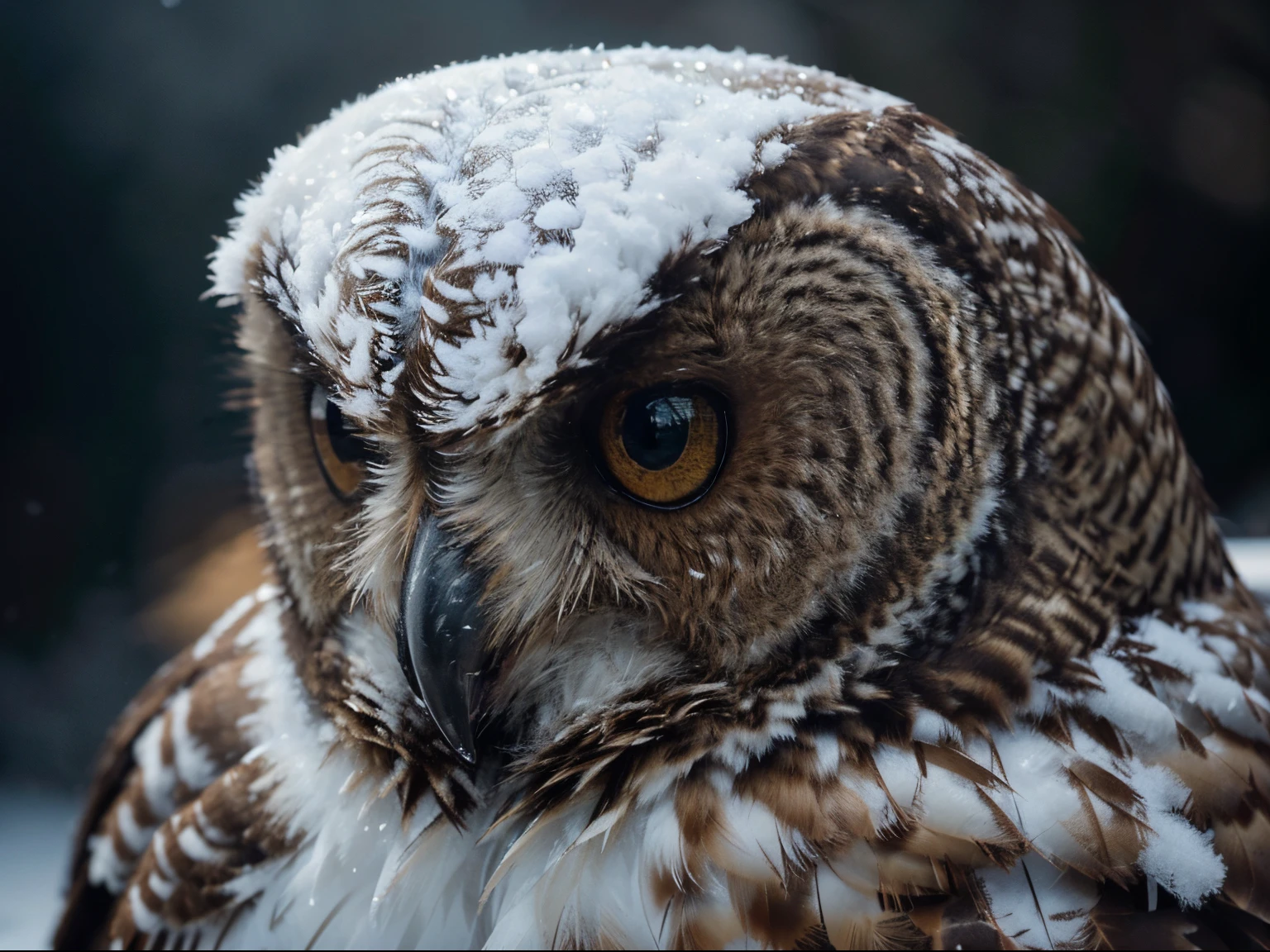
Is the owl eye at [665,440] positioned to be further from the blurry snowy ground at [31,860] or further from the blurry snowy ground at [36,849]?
the blurry snowy ground at [31,860]

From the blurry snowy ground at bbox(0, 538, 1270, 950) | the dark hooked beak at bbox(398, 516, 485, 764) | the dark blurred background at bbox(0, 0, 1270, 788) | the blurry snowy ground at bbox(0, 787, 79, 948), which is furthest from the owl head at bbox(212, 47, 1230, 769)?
the blurry snowy ground at bbox(0, 787, 79, 948)

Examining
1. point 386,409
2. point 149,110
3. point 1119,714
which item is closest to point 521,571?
point 386,409

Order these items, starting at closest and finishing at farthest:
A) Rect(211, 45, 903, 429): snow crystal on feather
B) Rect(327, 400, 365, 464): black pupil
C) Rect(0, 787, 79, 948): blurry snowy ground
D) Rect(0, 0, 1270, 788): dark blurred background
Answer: Rect(211, 45, 903, 429): snow crystal on feather
Rect(327, 400, 365, 464): black pupil
Rect(0, 0, 1270, 788): dark blurred background
Rect(0, 787, 79, 948): blurry snowy ground

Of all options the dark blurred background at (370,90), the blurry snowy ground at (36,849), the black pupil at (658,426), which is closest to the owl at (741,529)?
the black pupil at (658,426)

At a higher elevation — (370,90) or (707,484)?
(370,90)

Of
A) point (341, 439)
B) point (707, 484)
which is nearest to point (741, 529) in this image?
point (707, 484)

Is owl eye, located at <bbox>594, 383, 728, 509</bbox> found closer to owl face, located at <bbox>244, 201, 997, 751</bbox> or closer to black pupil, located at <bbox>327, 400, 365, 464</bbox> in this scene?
owl face, located at <bbox>244, 201, 997, 751</bbox>

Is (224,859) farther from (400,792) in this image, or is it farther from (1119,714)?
(1119,714)

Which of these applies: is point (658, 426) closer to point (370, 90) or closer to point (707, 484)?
point (707, 484)
